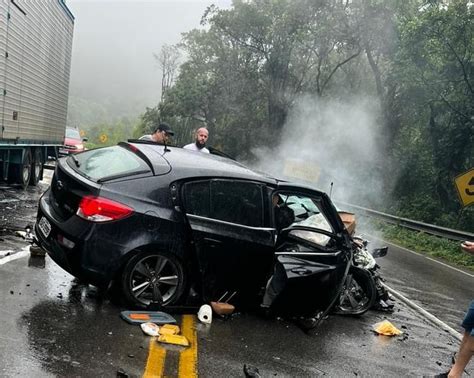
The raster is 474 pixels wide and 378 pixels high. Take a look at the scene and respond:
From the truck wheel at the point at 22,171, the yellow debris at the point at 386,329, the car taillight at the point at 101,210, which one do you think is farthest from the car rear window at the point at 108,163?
the truck wheel at the point at 22,171

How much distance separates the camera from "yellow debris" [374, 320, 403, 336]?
5.82 meters

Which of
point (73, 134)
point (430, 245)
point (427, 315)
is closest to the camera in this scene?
point (427, 315)

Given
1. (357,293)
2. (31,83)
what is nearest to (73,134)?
(31,83)

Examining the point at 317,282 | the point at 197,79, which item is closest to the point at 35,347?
the point at 317,282

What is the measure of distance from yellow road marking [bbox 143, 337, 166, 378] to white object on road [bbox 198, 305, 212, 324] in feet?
2.34

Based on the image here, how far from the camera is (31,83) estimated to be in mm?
12336

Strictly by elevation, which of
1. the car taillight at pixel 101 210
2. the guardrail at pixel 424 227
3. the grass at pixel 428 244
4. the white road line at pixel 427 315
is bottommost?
the grass at pixel 428 244

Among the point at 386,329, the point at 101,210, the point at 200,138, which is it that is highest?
the point at 200,138

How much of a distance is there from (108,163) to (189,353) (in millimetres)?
2129

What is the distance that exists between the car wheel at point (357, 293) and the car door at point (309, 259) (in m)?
0.64

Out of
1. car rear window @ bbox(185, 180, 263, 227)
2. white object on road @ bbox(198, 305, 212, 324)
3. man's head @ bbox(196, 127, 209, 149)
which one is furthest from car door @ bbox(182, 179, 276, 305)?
man's head @ bbox(196, 127, 209, 149)

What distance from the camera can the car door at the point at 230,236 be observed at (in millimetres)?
5156

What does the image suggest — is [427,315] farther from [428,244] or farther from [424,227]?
[424,227]

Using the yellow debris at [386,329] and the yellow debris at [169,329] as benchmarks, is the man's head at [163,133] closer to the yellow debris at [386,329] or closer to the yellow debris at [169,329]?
the yellow debris at [169,329]
